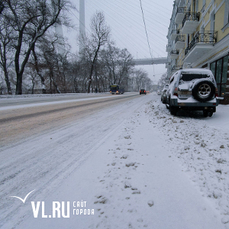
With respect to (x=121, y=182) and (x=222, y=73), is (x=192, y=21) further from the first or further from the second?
(x=121, y=182)

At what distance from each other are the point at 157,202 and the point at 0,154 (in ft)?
8.98

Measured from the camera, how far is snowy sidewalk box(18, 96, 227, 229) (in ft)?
4.36

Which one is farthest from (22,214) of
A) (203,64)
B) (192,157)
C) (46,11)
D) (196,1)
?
(46,11)

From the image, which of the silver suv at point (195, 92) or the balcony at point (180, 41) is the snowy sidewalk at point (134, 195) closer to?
the silver suv at point (195, 92)

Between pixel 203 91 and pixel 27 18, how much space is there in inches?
842

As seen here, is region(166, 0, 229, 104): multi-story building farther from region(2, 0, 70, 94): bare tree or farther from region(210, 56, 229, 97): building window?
region(2, 0, 70, 94): bare tree

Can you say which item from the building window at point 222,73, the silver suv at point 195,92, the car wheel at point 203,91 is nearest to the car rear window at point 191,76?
the silver suv at point 195,92

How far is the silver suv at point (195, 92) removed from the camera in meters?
5.43

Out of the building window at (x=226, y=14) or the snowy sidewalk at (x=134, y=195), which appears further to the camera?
the building window at (x=226, y=14)

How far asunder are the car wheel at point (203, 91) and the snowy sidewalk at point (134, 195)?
12.1 ft

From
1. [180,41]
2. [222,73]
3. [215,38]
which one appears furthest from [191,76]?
[180,41]

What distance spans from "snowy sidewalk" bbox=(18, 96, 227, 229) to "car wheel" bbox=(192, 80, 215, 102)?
3.69 metres

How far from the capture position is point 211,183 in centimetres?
183

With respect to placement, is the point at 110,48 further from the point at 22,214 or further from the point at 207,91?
the point at 22,214
